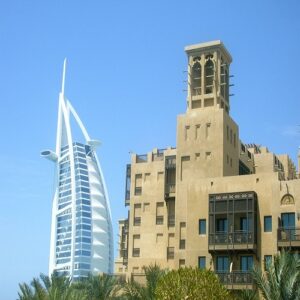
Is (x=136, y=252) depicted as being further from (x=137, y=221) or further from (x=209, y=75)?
(x=209, y=75)

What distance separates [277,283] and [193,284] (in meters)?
4.67

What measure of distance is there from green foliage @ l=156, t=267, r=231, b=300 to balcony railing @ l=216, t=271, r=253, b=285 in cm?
1474

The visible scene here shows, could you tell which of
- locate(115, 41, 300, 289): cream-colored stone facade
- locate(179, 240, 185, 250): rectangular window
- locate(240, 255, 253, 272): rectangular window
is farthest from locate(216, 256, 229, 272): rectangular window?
locate(179, 240, 185, 250): rectangular window

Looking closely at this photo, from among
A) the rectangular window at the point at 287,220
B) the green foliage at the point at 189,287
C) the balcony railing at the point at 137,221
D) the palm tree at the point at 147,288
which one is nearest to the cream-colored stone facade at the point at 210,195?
the rectangular window at the point at 287,220

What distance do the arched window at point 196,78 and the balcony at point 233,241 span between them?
2000 centimetres

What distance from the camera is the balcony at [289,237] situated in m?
50.5

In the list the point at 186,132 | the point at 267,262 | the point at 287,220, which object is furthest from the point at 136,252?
the point at 267,262

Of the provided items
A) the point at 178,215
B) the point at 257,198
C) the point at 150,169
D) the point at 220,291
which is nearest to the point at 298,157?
the point at 150,169

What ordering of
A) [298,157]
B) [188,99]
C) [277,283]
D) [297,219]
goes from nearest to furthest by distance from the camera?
[277,283] < [297,219] < [188,99] < [298,157]

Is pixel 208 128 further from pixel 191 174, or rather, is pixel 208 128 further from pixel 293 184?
pixel 293 184

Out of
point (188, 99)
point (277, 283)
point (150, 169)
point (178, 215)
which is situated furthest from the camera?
point (150, 169)

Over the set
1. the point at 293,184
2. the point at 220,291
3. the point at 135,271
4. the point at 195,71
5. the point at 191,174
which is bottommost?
the point at 220,291

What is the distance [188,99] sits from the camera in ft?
224

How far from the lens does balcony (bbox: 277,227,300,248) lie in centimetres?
5049
